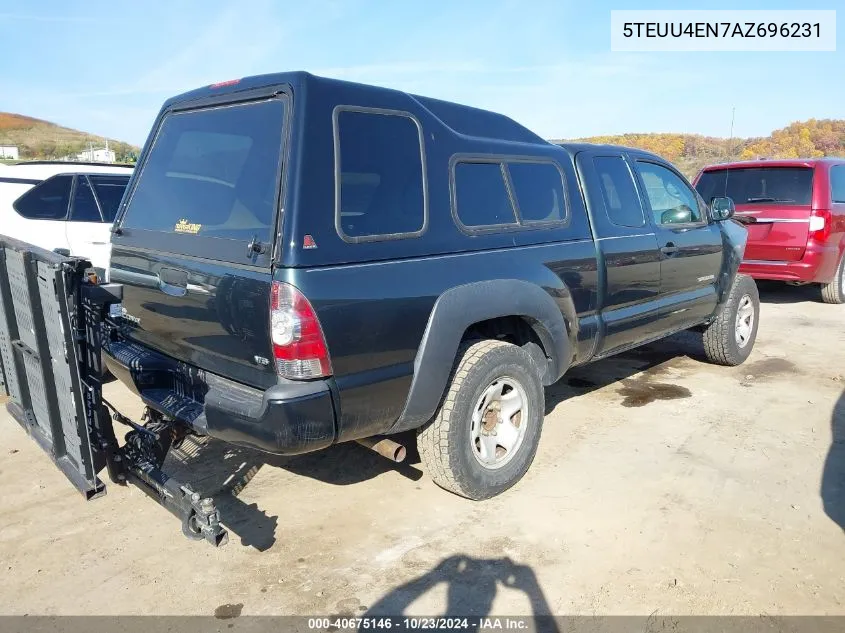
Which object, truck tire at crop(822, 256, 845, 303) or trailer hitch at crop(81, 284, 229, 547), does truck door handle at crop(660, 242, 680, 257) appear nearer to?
trailer hitch at crop(81, 284, 229, 547)

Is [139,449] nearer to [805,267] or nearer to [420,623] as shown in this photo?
[420,623]

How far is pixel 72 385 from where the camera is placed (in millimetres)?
2779

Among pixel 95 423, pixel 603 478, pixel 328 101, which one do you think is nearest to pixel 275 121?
pixel 328 101

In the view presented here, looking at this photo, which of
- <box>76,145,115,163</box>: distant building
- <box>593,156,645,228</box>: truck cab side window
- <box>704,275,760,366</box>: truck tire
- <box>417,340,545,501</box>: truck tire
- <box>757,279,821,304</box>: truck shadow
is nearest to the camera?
<box>417,340,545,501</box>: truck tire

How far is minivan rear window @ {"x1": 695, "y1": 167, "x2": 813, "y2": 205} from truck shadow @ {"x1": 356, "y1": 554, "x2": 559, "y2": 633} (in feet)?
21.2

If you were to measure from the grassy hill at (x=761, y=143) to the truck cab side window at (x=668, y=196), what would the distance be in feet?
92.2

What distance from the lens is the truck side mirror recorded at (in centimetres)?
531

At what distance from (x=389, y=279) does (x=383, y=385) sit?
0.46 metres

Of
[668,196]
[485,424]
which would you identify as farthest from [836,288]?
[485,424]

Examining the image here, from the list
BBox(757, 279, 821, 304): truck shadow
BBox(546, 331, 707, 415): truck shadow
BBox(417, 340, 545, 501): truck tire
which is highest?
BBox(417, 340, 545, 501): truck tire

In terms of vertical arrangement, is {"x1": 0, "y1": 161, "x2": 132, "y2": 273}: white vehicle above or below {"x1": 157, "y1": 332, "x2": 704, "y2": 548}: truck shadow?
above

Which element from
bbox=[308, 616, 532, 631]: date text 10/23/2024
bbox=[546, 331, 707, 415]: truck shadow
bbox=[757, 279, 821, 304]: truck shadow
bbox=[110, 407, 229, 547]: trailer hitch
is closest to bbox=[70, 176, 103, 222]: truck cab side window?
bbox=[110, 407, 229, 547]: trailer hitch

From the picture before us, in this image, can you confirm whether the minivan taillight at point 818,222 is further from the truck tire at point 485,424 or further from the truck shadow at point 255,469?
the truck tire at point 485,424

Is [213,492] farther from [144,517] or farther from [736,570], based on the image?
[736,570]
